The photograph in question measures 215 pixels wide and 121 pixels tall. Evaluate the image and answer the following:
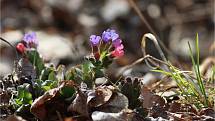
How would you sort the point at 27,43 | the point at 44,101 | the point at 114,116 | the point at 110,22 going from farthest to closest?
the point at 110,22
the point at 27,43
the point at 44,101
the point at 114,116

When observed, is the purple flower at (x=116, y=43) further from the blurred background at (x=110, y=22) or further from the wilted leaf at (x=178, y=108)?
the blurred background at (x=110, y=22)

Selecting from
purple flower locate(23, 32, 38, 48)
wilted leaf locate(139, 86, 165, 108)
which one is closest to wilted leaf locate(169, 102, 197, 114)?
wilted leaf locate(139, 86, 165, 108)

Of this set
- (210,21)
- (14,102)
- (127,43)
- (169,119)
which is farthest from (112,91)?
(210,21)

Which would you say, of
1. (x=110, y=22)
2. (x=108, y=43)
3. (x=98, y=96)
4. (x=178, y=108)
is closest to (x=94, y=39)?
(x=108, y=43)

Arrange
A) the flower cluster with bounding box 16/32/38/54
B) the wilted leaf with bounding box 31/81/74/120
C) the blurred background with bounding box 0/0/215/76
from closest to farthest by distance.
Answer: the wilted leaf with bounding box 31/81/74/120, the flower cluster with bounding box 16/32/38/54, the blurred background with bounding box 0/0/215/76

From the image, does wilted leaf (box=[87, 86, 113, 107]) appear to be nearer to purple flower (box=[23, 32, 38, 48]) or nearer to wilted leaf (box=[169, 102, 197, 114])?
wilted leaf (box=[169, 102, 197, 114])

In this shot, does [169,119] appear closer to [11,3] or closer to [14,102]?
[14,102]

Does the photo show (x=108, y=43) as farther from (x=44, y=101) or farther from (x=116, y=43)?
(x=44, y=101)
